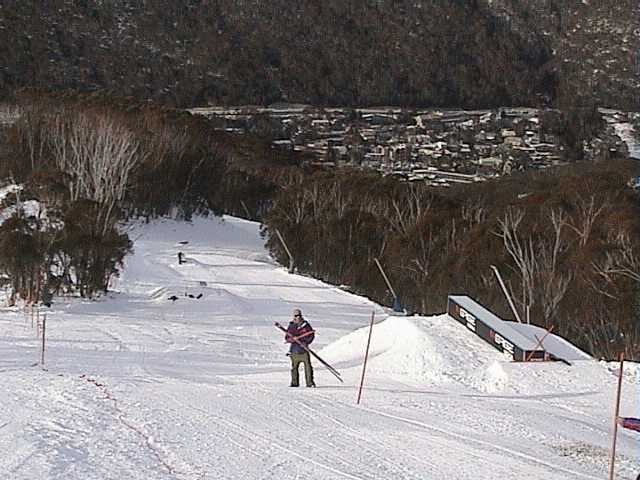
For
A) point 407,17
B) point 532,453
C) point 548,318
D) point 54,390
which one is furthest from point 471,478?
point 407,17

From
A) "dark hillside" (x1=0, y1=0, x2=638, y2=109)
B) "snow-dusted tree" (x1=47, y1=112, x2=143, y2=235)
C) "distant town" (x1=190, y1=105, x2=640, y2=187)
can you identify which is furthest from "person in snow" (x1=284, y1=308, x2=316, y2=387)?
"dark hillside" (x1=0, y1=0, x2=638, y2=109)

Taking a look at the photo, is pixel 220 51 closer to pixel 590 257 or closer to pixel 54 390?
pixel 590 257

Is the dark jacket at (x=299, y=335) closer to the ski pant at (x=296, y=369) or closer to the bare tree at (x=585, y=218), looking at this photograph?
the ski pant at (x=296, y=369)

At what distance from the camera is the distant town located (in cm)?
10781

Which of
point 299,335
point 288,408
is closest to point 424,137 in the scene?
point 299,335

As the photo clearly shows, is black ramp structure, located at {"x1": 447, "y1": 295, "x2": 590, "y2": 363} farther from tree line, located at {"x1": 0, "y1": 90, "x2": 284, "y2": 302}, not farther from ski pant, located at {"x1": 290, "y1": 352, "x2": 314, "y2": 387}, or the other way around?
tree line, located at {"x1": 0, "y1": 90, "x2": 284, "y2": 302}

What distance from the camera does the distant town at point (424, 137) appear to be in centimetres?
10781

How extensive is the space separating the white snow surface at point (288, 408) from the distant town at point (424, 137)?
73.7 meters

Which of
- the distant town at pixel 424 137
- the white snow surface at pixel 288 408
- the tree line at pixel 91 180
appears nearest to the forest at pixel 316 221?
the tree line at pixel 91 180

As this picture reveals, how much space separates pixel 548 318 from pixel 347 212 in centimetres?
1642

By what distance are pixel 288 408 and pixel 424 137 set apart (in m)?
123

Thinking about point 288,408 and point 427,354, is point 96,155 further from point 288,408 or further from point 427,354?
point 288,408

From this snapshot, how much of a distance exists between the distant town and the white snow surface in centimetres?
7368

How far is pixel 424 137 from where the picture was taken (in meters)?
133
